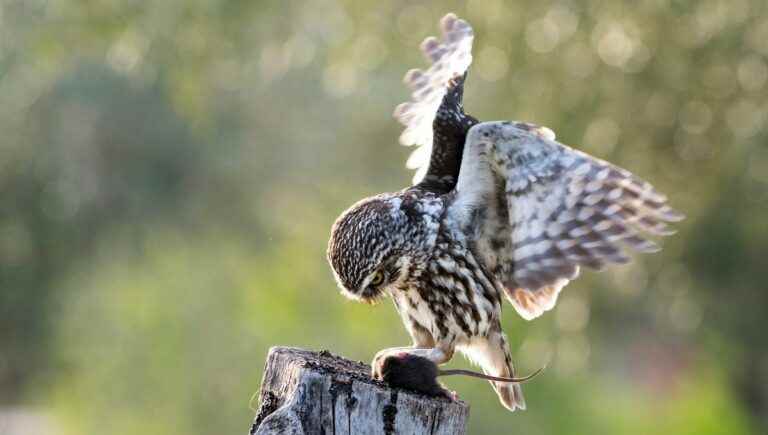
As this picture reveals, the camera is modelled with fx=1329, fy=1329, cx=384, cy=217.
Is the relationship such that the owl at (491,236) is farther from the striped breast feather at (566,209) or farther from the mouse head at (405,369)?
the mouse head at (405,369)

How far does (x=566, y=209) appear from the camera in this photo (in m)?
4.33

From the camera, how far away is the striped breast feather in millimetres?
4199

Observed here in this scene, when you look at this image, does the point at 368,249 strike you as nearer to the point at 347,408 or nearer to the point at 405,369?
the point at 405,369

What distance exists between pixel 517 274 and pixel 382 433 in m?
1.22

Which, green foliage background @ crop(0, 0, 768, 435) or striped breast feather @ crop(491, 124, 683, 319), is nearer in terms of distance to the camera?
striped breast feather @ crop(491, 124, 683, 319)

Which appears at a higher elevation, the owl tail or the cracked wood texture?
the owl tail

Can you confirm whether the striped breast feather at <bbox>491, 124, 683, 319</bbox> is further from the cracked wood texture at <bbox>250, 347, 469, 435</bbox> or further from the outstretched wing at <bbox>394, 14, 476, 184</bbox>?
the cracked wood texture at <bbox>250, 347, 469, 435</bbox>

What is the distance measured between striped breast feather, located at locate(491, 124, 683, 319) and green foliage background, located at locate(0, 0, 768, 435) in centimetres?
324

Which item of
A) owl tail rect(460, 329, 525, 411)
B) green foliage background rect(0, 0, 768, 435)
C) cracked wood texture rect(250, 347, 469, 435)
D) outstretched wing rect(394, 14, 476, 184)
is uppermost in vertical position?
green foliage background rect(0, 0, 768, 435)

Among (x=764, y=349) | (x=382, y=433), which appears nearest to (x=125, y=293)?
(x=764, y=349)

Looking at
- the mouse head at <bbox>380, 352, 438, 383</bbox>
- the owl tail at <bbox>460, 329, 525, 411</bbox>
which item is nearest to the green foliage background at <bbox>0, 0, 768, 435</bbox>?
the owl tail at <bbox>460, 329, 525, 411</bbox>

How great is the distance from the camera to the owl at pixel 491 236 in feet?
13.9

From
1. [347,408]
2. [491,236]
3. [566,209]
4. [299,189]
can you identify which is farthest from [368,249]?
[299,189]

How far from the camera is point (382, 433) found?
11.1ft
